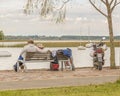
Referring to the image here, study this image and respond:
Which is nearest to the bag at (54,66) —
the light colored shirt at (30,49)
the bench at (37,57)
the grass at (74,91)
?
the bench at (37,57)

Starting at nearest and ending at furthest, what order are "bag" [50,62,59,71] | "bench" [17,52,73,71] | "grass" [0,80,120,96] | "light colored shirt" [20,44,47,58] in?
"grass" [0,80,120,96]
"light colored shirt" [20,44,47,58]
"bench" [17,52,73,71]
"bag" [50,62,59,71]

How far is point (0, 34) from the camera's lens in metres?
111

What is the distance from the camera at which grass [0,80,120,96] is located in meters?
12.1

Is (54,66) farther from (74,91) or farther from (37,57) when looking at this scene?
(74,91)

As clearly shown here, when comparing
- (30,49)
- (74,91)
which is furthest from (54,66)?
(74,91)

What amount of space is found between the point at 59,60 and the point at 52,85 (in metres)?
6.18

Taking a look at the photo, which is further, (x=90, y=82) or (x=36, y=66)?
(x=36, y=66)

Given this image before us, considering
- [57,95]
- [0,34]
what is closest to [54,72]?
[57,95]

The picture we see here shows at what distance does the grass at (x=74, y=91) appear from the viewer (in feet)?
39.8

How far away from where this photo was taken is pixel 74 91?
1262cm

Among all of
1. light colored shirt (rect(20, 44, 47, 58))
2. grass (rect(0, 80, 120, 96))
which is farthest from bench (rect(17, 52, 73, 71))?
grass (rect(0, 80, 120, 96))

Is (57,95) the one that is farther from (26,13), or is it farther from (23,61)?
(26,13)

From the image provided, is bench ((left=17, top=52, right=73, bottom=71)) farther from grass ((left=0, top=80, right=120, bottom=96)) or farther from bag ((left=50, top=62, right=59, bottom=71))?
grass ((left=0, top=80, right=120, bottom=96))

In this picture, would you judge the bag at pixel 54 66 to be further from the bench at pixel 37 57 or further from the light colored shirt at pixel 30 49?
the light colored shirt at pixel 30 49
